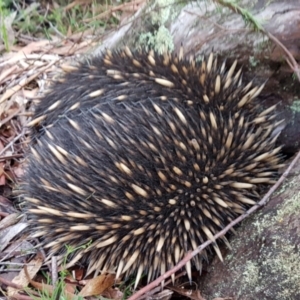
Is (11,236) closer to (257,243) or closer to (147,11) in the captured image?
(257,243)

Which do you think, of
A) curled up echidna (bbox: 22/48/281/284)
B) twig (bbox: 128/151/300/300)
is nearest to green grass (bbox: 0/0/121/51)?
curled up echidna (bbox: 22/48/281/284)

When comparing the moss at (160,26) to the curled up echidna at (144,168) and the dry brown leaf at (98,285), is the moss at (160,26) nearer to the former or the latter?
the curled up echidna at (144,168)

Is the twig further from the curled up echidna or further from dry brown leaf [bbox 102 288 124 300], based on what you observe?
dry brown leaf [bbox 102 288 124 300]

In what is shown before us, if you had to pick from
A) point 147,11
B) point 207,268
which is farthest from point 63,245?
point 147,11

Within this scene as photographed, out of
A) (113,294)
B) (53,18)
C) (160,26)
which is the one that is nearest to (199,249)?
(113,294)

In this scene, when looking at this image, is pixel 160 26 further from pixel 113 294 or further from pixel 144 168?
pixel 113 294

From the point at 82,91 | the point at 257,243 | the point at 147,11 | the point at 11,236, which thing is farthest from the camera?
the point at 147,11
